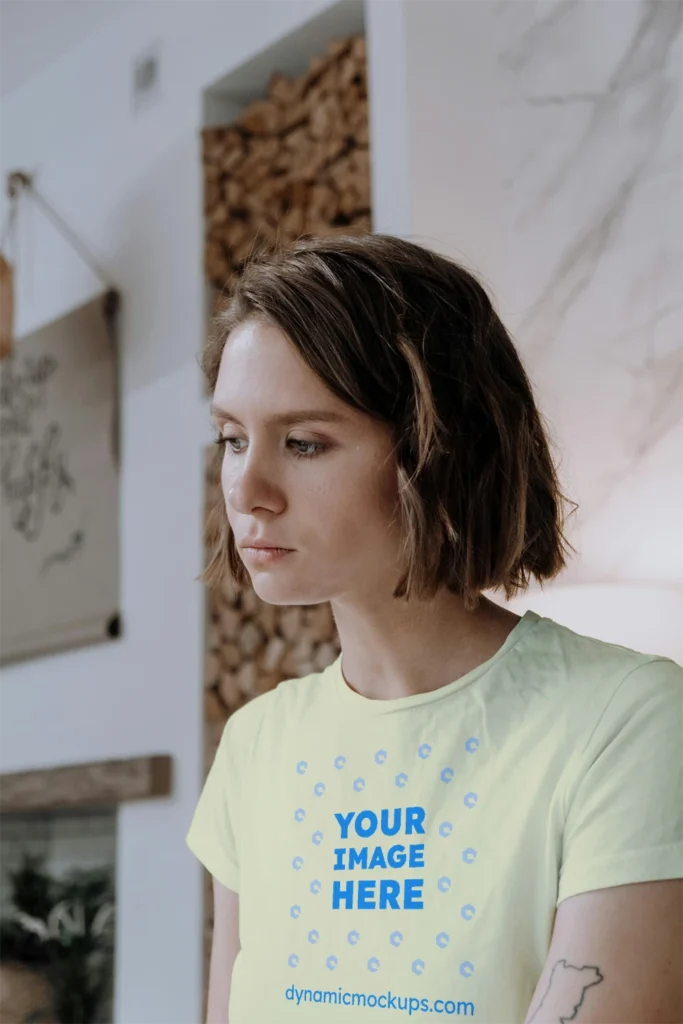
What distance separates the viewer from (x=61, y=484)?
3.37 meters

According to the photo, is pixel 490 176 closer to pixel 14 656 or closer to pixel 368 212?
pixel 368 212

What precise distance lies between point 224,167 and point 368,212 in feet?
Result: 1.82

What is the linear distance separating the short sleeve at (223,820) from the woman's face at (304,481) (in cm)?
31

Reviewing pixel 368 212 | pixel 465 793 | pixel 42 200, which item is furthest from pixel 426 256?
pixel 42 200

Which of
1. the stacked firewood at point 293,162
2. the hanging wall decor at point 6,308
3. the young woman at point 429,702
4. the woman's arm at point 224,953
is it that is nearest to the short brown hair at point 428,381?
the young woman at point 429,702

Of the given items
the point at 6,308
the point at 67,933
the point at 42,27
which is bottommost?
the point at 67,933

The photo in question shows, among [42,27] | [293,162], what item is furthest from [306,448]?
[42,27]

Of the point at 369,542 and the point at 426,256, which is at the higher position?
the point at 426,256

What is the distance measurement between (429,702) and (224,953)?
39 cm

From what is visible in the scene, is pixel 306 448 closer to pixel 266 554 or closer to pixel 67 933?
pixel 266 554

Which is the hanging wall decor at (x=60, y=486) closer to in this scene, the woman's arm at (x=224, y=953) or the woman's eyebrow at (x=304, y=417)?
the woman's arm at (x=224, y=953)

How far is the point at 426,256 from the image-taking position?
1104mm

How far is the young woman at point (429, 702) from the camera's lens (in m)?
0.92

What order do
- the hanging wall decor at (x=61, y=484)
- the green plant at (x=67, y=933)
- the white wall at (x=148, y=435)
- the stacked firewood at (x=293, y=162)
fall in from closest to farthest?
the stacked firewood at (x=293, y=162) → the white wall at (x=148, y=435) → the green plant at (x=67, y=933) → the hanging wall decor at (x=61, y=484)
